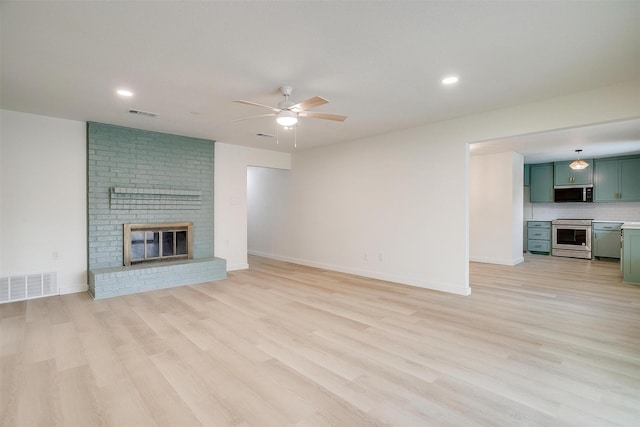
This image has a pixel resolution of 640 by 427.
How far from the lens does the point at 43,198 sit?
448 cm

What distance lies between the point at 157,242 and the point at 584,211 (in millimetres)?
10225

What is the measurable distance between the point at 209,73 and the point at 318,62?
1.11m

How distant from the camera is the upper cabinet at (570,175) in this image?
7.67m

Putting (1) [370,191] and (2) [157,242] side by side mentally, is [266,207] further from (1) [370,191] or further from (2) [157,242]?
(1) [370,191]

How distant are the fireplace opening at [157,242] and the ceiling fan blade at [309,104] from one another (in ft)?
11.7

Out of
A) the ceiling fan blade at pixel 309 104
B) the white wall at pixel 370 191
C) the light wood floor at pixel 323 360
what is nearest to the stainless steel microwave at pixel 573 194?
the light wood floor at pixel 323 360

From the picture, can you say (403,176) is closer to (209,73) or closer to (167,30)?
(209,73)

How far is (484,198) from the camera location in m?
7.20

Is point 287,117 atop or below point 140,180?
atop

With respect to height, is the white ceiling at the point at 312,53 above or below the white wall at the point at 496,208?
above

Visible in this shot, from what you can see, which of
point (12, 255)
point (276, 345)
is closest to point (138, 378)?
point (276, 345)

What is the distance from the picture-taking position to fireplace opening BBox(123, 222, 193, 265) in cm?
506

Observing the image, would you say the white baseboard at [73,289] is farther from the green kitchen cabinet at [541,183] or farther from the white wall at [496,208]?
the green kitchen cabinet at [541,183]

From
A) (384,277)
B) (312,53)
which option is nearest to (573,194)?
(384,277)
